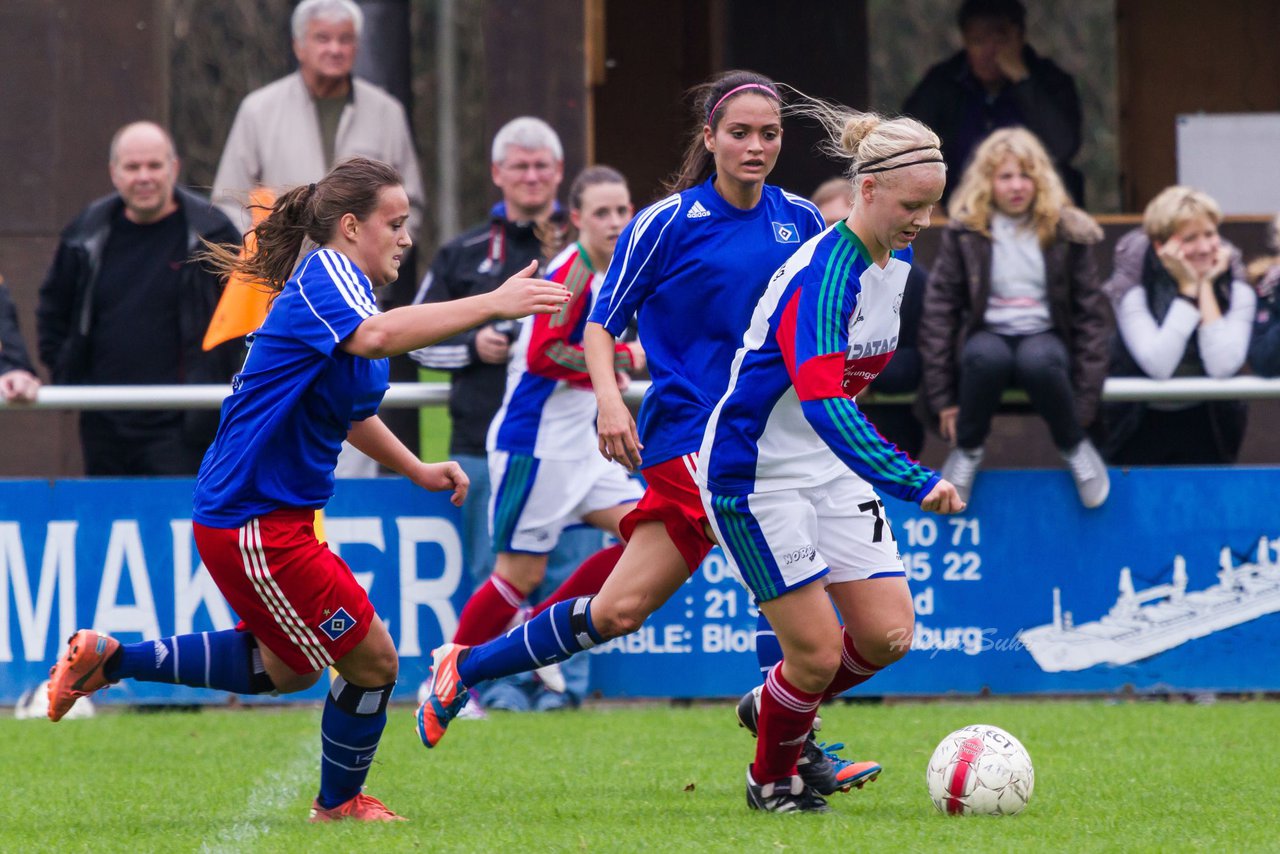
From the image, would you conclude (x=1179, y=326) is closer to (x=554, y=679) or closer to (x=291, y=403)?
(x=554, y=679)

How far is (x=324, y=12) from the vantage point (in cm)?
923

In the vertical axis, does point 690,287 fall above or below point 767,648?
above

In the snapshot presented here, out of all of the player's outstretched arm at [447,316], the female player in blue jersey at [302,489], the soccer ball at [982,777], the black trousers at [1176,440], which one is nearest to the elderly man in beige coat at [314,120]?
the black trousers at [1176,440]

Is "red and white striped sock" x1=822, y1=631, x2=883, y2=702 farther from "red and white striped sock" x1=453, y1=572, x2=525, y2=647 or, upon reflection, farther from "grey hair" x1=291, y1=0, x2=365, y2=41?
"grey hair" x1=291, y1=0, x2=365, y2=41

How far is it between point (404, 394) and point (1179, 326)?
339 centimetres

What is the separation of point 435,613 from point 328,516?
614 millimetres

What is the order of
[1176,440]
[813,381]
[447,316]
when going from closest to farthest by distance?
[447,316] < [813,381] < [1176,440]

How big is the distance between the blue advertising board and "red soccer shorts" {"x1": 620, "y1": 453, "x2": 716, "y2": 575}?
2.28 m

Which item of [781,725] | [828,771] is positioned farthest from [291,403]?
[828,771]

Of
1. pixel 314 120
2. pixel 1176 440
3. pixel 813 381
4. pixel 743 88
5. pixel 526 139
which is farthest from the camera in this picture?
pixel 314 120

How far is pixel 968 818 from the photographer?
5449mm

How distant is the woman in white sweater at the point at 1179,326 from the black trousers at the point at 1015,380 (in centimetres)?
62

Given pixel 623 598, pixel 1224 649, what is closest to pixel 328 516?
pixel 623 598

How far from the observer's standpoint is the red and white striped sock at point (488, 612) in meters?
7.77
